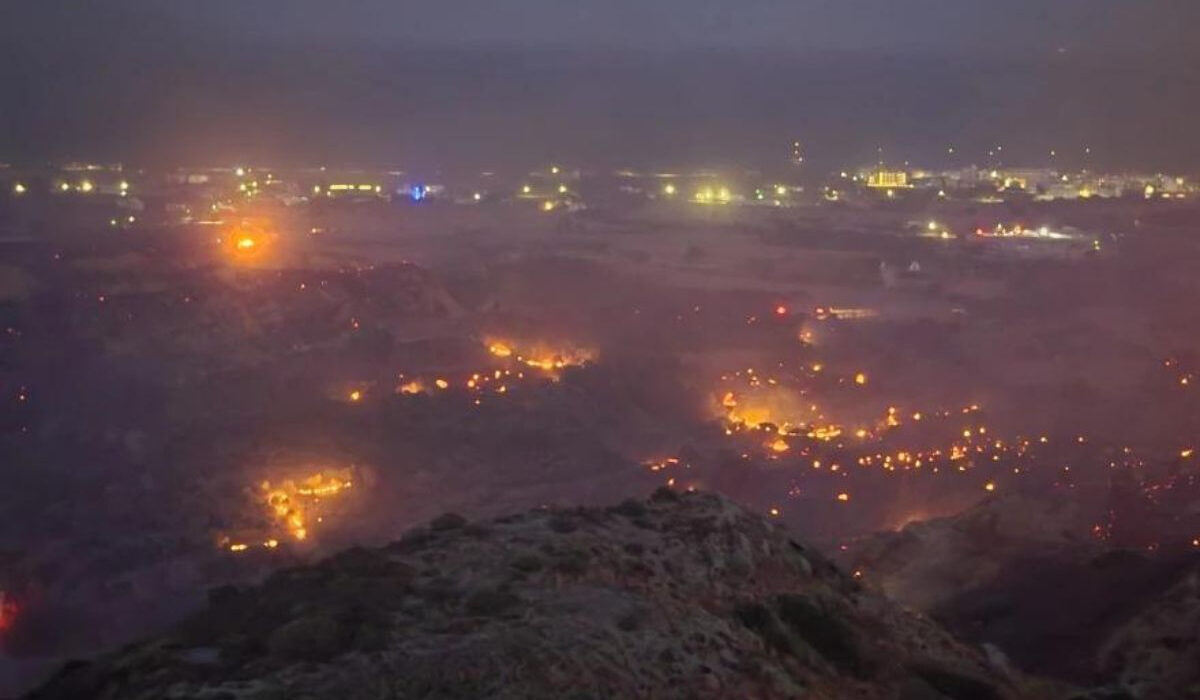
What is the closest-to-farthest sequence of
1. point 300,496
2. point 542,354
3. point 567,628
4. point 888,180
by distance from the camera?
1. point 567,628
2. point 300,496
3. point 542,354
4. point 888,180

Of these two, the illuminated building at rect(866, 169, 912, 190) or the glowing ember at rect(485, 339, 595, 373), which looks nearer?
the glowing ember at rect(485, 339, 595, 373)

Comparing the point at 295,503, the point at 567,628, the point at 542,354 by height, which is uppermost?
the point at 567,628

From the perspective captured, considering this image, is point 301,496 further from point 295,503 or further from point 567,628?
point 567,628

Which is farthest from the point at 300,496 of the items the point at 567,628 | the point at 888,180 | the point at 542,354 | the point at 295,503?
the point at 888,180

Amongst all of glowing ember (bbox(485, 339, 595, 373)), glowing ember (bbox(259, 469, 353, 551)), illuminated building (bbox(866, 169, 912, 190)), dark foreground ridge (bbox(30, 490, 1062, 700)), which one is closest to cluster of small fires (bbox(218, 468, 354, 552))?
glowing ember (bbox(259, 469, 353, 551))

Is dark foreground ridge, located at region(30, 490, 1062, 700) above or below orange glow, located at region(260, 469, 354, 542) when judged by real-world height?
above

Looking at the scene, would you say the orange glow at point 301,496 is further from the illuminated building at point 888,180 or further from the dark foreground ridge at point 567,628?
the illuminated building at point 888,180

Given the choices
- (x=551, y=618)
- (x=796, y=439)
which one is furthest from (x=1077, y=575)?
(x=796, y=439)

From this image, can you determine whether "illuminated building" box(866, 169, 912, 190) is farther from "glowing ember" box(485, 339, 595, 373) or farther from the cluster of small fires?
the cluster of small fires
